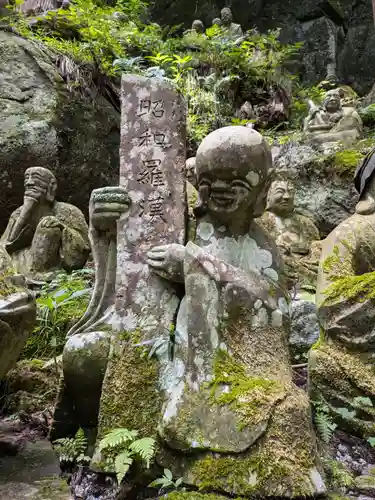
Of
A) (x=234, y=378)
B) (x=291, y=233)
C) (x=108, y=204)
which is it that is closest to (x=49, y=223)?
(x=291, y=233)

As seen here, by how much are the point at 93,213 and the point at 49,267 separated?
381cm

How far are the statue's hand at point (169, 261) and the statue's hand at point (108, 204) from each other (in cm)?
35

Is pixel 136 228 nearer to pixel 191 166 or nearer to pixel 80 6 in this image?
pixel 191 166

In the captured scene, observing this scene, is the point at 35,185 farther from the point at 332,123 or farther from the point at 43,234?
the point at 332,123

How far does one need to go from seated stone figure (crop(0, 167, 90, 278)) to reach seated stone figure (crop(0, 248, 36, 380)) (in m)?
3.58

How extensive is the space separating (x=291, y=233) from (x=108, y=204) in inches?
191

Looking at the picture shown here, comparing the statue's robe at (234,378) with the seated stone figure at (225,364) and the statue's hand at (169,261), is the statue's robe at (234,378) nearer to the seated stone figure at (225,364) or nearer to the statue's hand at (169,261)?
the seated stone figure at (225,364)

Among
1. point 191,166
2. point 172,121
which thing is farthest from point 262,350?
point 191,166

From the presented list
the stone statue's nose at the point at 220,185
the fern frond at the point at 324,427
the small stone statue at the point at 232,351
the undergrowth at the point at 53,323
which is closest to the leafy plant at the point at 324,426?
the fern frond at the point at 324,427

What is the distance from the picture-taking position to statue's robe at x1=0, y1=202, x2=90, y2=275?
6621mm

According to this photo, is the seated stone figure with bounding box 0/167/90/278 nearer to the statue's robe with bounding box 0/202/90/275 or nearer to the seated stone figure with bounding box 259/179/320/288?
the statue's robe with bounding box 0/202/90/275

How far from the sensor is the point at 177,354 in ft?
9.06

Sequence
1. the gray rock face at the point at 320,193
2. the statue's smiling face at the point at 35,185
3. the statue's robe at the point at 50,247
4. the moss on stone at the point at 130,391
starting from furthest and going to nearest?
the gray rock face at the point at 320,193, the statue's smiling face at the point at 35,185, the statue's robe at the point at 50,247, the moss on stone at the point at 130,391

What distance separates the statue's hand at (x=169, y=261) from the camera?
285 cm
